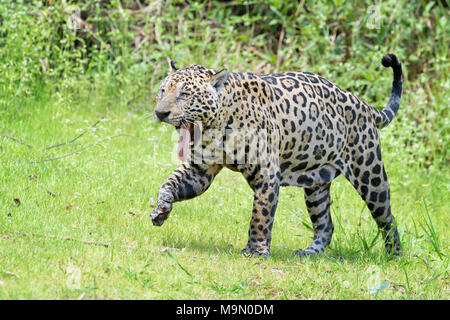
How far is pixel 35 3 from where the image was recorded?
10516 mm

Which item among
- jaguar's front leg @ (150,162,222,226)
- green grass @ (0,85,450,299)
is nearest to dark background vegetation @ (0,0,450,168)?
green grass @ (0,85,450,299)

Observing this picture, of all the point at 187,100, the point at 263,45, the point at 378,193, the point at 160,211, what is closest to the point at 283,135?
the point at 187,100

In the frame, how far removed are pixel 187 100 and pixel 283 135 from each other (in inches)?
44.3

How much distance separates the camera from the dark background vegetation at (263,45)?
11.0 meters

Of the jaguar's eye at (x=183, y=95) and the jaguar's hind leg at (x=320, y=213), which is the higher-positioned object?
the jaguar's eye at (x=183, y=95)

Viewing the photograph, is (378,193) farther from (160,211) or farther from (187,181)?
(160,211)

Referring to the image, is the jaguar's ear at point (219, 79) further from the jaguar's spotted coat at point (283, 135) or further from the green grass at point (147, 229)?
the green grass at point (147, 229)

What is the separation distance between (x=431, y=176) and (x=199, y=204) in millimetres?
4297

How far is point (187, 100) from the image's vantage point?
6215 millimetres

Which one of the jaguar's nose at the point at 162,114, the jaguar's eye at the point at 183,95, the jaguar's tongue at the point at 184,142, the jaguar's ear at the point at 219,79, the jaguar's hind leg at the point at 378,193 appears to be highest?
the jaguar's ear at the point at 219,79

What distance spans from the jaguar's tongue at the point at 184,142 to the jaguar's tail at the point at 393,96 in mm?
2214

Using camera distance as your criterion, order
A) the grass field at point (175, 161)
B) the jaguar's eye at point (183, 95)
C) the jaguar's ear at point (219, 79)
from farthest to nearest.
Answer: the jaguar's ear at point (219, 79)
the jaguar's eye at point (183, 95)
the grass field at point (175, 161)

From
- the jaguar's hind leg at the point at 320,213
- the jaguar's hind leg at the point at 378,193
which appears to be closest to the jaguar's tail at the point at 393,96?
the jaguar's hind leg at the point at 378,193
